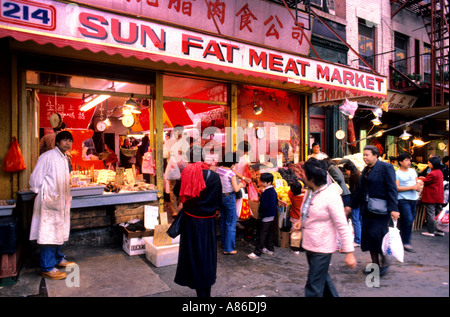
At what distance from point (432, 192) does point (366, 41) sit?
809 centimetres

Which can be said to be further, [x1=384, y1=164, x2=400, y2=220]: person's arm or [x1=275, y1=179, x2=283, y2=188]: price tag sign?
[x1=275, y1=179, x2=283, y2=188]: price tag sign

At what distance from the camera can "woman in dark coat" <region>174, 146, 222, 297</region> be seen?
388cm

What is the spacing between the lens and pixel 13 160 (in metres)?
5.45

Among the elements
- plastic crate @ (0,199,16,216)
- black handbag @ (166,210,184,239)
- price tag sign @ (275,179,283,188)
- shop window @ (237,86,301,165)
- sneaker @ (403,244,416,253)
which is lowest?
sneaker @ (403,244,416,253)

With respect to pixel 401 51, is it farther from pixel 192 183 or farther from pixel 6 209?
pixel 6 209

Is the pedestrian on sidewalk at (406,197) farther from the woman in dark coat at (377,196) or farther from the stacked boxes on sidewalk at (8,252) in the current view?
the stacked boxes on sidewalk at (8,252)

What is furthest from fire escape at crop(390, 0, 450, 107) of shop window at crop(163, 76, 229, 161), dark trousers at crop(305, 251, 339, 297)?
dark trousers at crop(305, 251, 339, 297)

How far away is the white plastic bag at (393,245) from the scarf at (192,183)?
3.05 metres

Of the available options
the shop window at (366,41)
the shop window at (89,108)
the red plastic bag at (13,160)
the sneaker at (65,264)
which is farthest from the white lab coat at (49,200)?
the shop window at (366,41)

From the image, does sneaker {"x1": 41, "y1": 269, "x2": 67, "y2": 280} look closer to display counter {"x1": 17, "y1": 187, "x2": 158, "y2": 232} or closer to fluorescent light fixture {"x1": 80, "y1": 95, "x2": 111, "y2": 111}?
display counter {"x1": 17, "y1": 187, "x2": 158, "y2": 232}

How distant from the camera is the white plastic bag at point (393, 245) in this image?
475 cm

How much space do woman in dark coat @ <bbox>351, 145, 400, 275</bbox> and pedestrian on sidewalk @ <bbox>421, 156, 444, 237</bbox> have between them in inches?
152

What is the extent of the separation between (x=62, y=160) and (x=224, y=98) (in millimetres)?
4825

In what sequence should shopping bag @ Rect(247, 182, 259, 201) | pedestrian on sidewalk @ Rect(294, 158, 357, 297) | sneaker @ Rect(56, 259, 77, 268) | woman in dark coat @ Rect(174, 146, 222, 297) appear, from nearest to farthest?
pedestrian on sidewalk @ Rect(294, 158, 357, 297) < woman in dark coat @ Rect(174, 146, 222, 297) < sneaker @ Rect(56, 259, 77, 268) < shopping bag @ Rect(247, 182, 259, 201)
